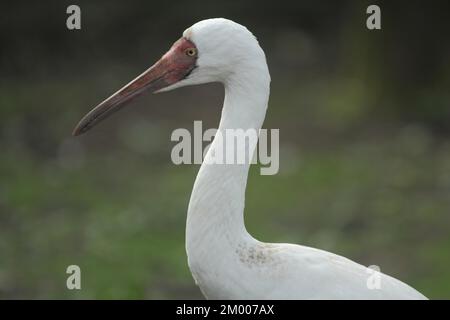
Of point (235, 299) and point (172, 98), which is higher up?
point (172, 98)

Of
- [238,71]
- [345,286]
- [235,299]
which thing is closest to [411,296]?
[345,286]

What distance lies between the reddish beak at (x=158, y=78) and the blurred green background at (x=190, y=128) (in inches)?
102

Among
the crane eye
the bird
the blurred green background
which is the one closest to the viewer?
the bird

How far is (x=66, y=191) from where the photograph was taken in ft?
31.8

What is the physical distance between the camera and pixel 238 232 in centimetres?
448

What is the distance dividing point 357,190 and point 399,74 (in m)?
2.24

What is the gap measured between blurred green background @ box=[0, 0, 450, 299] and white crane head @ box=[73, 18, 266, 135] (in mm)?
2669

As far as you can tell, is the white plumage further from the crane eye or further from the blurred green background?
the blurred green background

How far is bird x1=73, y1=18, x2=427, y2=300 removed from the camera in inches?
173

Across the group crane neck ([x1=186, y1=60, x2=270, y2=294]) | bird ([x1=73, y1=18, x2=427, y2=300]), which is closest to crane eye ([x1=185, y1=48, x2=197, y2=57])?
bird ([x1=73, y1=18, x2=427, y2=300])

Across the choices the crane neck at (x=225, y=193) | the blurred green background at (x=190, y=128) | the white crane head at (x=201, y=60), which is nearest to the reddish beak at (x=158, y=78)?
the white crane head at (x=201, y=60)

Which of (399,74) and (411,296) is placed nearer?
(411,296)

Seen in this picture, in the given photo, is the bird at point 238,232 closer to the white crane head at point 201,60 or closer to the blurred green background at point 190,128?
the white crane head at point 201,60
